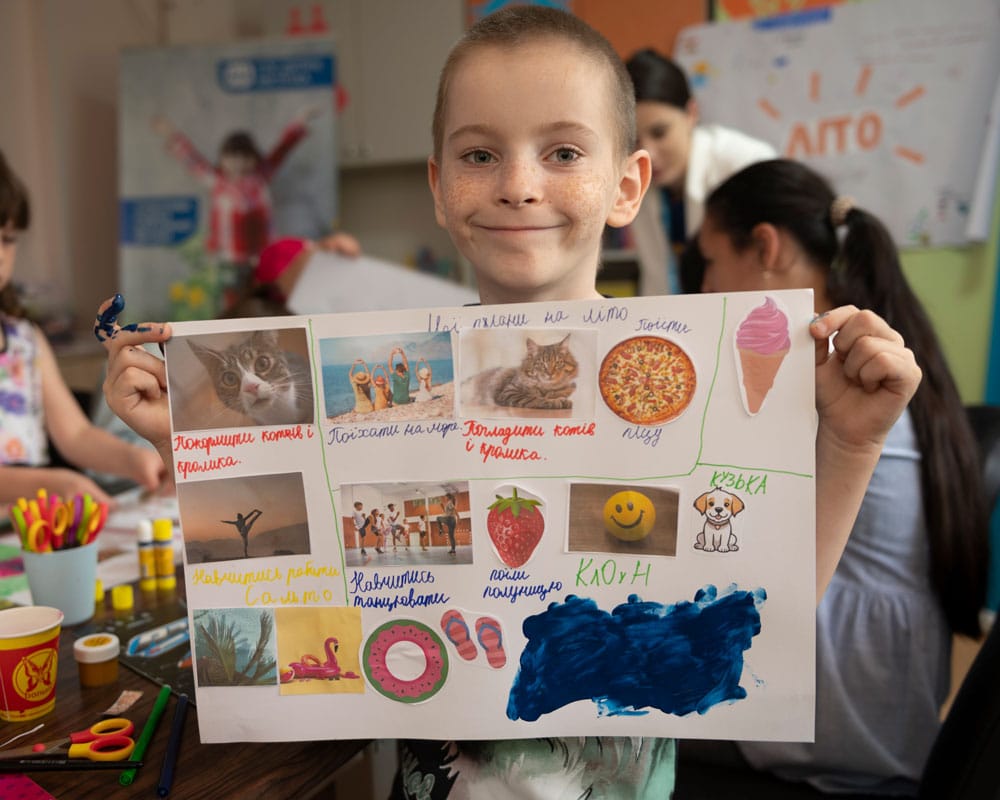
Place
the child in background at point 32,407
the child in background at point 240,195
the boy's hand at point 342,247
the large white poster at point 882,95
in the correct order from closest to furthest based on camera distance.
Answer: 1. the child in background at point 32,407
2. the boy's hand at point 342,247
3. the large white poster at point 882,95
4. the child in background at point 240,195

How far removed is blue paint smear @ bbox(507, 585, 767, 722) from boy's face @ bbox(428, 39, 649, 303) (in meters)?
0.32

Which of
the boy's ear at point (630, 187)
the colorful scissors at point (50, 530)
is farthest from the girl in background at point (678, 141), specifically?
the colorful scissors at point (50, 530)

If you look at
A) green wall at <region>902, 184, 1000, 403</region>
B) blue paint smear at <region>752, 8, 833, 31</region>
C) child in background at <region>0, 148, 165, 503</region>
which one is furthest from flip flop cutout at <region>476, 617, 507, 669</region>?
blue paint smear at <region>752, 8, 833, 31</region>

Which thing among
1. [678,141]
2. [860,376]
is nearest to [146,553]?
[860,376]

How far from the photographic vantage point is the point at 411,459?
67 cm

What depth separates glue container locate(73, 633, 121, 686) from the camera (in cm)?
74

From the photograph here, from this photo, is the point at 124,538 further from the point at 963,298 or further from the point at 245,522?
the point at 963,298

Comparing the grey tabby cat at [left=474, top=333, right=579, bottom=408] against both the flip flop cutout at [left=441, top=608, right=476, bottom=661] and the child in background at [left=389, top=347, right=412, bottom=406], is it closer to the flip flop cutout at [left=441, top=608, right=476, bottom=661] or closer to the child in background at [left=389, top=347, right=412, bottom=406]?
the child in background at [left=389, top=347, right=412, bottom=406]

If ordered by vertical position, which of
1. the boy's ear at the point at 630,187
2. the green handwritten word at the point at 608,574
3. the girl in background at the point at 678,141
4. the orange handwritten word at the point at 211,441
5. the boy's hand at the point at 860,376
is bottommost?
the green handwritten word at the point at 608,574

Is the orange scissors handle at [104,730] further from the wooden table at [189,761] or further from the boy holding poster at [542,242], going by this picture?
the boy holding poster at [542,242]

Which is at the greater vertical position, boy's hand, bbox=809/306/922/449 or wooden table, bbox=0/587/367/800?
boy's hand, bbox=809/306/922/449

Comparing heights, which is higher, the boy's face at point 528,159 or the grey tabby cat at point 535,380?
the boy's face at point 528,159

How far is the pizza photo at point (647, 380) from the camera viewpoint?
2.15ft

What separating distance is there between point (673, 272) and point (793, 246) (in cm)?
136
